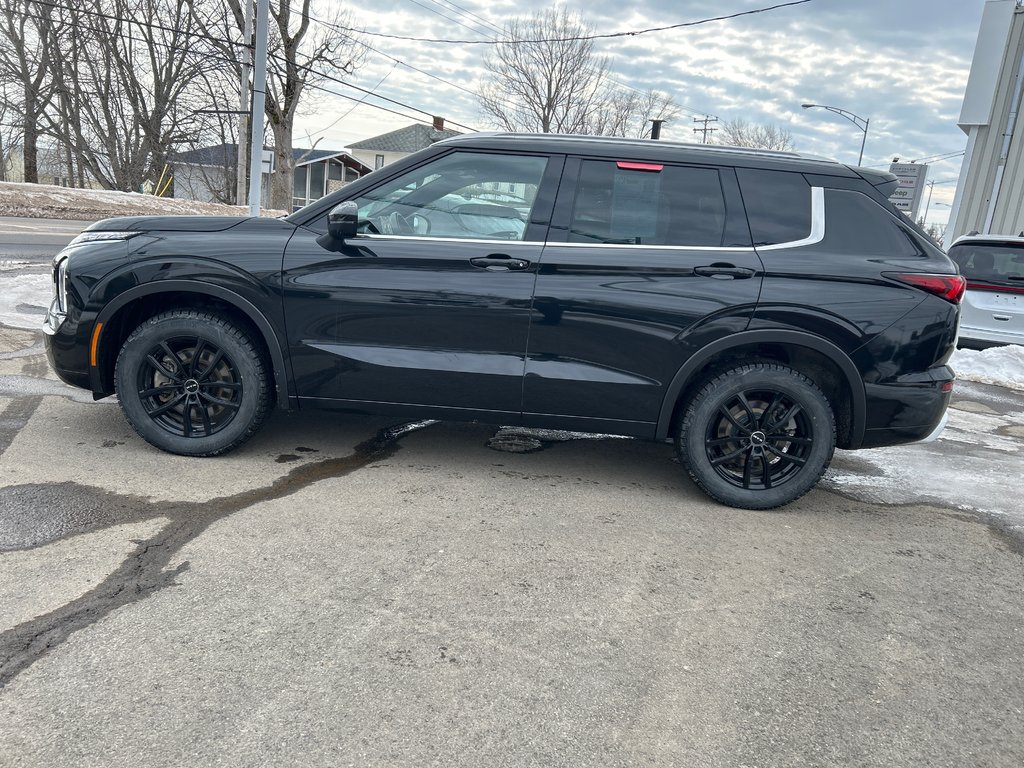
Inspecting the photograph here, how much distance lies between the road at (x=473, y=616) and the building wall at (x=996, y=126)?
14.9m

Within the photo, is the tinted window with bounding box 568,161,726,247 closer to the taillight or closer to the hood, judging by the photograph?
the taillight

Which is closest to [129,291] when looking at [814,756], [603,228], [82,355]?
[82,355]

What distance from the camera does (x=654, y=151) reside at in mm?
4047

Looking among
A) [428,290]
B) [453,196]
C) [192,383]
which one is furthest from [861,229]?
[192,383]

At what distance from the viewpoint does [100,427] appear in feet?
15.0

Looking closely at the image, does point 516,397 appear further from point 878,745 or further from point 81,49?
point 81,49

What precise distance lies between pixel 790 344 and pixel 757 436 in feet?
1.65

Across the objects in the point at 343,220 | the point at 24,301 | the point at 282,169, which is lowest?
the point at 24,301

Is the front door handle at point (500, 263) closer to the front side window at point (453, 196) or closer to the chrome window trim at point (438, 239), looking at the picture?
the chrome window trim at point (438, 239)

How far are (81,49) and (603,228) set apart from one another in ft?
132

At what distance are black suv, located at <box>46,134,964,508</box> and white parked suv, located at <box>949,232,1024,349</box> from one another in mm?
5210

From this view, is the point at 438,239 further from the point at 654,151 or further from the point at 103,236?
the point at 103,236

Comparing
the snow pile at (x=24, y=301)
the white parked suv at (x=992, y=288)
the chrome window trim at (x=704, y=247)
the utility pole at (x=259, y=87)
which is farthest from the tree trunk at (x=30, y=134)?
the white parked suv at (x=992, y=288)

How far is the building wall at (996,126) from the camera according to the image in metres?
16.0
